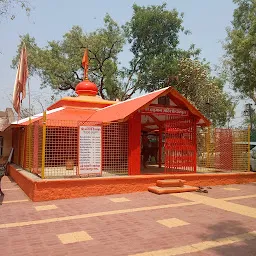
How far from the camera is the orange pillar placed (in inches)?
393

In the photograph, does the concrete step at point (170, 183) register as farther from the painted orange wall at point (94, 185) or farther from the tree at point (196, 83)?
the tree at point (196, 83)

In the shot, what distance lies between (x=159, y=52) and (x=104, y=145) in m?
18.9

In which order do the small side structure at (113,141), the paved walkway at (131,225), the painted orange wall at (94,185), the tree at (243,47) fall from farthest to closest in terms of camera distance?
the tree at (243,47) < the small side structure at (113,141) < the painted orange wall at (94,185) < the paved walkway at (131,225)

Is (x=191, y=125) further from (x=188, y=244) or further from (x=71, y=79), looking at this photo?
(x=71, y=79)

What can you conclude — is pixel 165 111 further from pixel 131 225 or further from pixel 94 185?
pixel 131 225

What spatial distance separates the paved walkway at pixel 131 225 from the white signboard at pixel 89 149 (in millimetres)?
1013

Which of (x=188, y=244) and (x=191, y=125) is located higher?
(x=191, y=125)

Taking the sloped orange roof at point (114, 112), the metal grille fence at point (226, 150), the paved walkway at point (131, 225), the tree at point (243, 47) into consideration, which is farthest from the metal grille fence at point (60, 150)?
the tree at point (243, 47)

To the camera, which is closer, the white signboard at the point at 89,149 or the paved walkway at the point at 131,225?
the paved walkway at the point at 131,225

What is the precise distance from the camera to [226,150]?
490 inches

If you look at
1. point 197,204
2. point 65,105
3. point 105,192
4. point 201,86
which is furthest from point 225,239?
point 201,86

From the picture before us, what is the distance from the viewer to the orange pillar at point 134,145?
393 inches

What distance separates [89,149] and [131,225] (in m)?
3.70

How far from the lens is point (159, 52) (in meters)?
27.0
